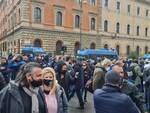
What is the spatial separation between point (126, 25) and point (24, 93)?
166 feet

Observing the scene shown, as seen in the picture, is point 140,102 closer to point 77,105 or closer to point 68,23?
point 77,105

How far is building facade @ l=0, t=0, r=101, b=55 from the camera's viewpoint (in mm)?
38906

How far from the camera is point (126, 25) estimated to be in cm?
5375

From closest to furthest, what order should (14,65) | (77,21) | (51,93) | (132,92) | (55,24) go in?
1. (51,93)
2. (132,92)
3. (14,65)
4. (55,24)
5. (77,21)

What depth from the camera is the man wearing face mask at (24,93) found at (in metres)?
4.05

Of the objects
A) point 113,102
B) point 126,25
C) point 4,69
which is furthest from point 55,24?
point 113,102

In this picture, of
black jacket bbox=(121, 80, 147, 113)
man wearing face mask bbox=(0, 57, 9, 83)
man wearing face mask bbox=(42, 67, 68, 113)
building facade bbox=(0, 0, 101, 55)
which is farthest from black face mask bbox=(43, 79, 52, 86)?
building facade bbox=(0, 0, 101, 55)

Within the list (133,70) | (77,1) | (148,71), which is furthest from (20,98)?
(77,1)

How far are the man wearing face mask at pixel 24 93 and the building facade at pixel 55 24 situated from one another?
34072 millimetres

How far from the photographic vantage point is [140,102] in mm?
5344

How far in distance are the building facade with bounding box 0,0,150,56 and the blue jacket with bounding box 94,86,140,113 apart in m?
34.3

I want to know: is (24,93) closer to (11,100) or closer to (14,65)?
(11,100)

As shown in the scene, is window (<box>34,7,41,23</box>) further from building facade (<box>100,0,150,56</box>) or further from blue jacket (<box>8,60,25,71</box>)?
blue jacket (<box>8,60,25,71</box>)

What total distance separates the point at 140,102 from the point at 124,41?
48.2m
